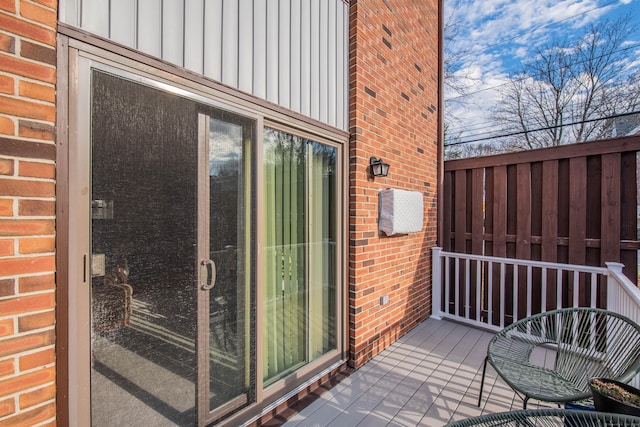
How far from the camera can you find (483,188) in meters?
4.16

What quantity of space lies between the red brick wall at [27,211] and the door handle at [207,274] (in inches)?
26.0

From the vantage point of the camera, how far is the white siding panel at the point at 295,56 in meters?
2.27

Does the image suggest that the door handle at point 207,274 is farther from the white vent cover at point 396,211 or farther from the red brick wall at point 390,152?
the white vent cover at point 396,211

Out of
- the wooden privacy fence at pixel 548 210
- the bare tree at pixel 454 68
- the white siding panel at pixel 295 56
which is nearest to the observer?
the white siding panel at pixel 295 56

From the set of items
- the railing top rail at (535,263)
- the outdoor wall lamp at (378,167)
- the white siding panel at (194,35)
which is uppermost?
the white siding panel at (194,35)

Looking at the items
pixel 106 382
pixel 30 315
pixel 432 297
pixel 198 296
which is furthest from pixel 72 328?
pixel 432 297

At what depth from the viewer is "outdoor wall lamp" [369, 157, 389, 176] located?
2.90 metres

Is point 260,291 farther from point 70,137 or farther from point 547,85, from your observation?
point 547,85

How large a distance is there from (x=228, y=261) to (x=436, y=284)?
10.8 feet

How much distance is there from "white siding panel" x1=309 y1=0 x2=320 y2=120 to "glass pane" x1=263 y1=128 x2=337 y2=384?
309 mm

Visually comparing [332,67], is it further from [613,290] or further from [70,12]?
[613,290]

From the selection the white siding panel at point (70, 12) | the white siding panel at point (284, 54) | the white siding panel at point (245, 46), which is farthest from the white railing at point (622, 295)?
the white siding panel at point (70, 12)

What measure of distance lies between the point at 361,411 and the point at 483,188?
3.36m

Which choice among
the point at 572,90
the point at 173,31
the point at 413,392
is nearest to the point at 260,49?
the point at 173,31
